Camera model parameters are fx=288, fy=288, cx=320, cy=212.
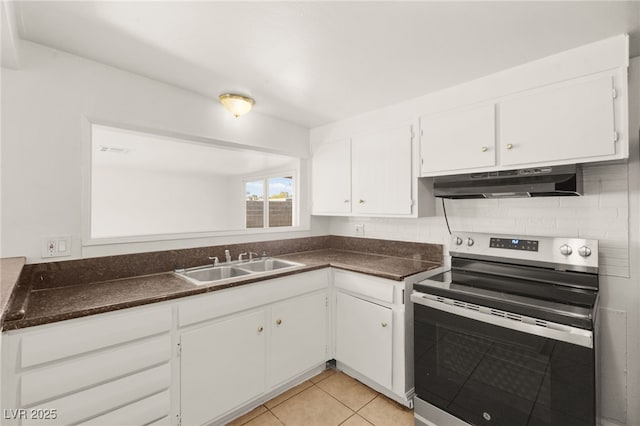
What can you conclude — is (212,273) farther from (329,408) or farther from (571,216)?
(571,216)

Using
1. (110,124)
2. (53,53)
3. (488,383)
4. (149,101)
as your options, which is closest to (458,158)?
(488,383)

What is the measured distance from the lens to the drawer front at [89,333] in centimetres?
122

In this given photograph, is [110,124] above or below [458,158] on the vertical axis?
above

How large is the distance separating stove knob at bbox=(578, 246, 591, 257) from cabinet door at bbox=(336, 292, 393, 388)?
1.17 meters

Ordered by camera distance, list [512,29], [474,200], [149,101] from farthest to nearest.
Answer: [474,200], [149,101], [512,29]

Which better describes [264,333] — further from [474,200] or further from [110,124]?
[474,200]

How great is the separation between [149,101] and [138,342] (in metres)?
1.53

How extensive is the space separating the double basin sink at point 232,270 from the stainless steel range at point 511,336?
3.73 ft

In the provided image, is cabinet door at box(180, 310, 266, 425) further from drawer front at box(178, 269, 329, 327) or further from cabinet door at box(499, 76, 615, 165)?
cabinet door at box(499, 76, 615, 165)

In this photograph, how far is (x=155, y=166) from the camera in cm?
547

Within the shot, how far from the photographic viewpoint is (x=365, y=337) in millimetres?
2170

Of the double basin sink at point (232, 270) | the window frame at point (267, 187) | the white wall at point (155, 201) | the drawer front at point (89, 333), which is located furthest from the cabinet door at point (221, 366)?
the white wall at point (155, 201)

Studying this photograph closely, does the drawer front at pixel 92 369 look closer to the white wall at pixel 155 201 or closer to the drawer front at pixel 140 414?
the drawer front at pixel 140 414

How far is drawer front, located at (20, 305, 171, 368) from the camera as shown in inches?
48.0
